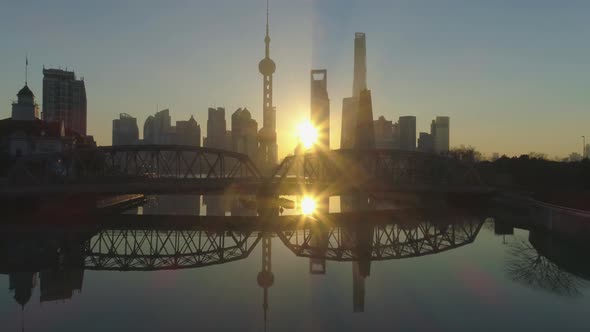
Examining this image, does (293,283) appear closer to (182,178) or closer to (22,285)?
(22,285)

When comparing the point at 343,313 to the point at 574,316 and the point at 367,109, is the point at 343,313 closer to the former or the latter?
the point at 574,316

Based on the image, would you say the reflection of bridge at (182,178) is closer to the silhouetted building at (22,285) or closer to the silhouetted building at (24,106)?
the silhouetted building at (22,285)

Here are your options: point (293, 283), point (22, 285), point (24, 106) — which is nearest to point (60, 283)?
point (22, 285)

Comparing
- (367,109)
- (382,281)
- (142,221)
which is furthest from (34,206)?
(367,109)

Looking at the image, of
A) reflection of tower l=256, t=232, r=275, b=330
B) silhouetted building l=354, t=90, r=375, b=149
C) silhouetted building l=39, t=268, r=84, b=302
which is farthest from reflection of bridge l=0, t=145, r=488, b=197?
silhouetted building l=39, t=268, r=84, b=302

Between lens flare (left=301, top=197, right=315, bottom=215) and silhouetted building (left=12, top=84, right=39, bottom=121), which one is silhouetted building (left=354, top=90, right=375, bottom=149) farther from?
silhouetted building (left=12, top=84, right=39, bottom=121)

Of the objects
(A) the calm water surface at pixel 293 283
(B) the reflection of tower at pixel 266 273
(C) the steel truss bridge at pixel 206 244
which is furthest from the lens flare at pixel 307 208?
(B) the reflection of tower at pixel 266 273
